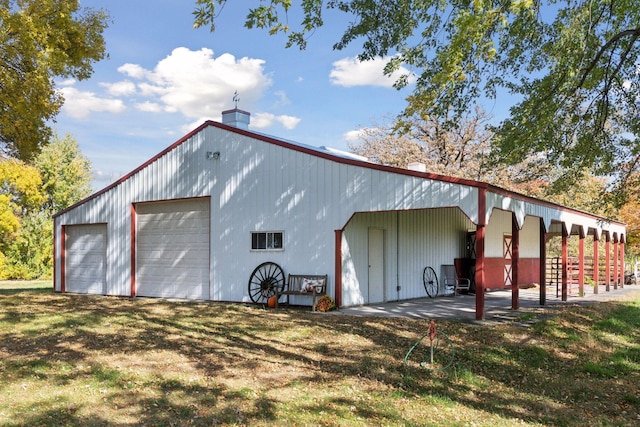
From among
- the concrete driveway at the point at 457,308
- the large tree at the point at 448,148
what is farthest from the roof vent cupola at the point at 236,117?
the large tree at the point at 448,148

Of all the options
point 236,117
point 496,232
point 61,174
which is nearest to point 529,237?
point 496,232

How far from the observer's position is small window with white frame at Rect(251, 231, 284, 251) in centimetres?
1314

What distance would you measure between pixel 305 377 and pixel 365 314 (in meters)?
5.10

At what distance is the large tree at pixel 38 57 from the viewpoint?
11914 mm

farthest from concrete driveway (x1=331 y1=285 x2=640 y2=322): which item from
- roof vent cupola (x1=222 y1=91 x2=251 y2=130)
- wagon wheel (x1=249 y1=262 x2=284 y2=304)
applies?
roof vent cupola (x1=222 y1=91 x2=251 y2=130)

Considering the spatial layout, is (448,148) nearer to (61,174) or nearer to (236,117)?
(236,117)

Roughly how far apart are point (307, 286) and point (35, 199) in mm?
22182

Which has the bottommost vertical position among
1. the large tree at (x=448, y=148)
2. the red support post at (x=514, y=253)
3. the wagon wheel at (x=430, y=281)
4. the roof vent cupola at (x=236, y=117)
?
the wagon wheel at (x=430, y=281)

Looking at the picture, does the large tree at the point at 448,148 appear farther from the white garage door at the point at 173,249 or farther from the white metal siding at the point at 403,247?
the white garage door at the point at 173,249

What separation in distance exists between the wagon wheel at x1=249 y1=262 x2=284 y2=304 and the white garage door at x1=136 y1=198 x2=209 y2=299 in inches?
73.6

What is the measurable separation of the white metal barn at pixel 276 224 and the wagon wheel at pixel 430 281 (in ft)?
0.63

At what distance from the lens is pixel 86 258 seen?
17422 millimetres

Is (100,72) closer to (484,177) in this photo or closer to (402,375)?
(402,375)

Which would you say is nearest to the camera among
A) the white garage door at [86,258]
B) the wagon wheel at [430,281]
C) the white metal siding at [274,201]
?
the white metal siding at [274,201]
